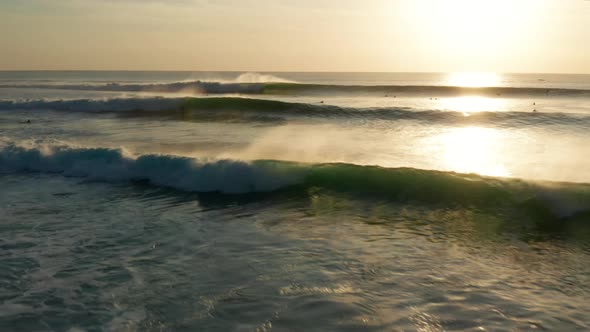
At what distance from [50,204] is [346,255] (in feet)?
17.0

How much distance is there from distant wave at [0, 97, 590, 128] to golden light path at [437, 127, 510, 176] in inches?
112

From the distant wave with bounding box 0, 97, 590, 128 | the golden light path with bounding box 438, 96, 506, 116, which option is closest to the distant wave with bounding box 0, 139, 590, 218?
the distant wave with bounding box 0, 97, 590, 128

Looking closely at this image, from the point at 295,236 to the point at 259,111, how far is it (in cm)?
1735

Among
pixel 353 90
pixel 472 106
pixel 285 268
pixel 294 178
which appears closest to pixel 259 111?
pixel 472 106

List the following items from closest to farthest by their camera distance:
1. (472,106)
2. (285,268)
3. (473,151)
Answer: (285,268) < (473,151) < (472,106)

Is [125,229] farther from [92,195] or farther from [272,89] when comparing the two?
[272,89]

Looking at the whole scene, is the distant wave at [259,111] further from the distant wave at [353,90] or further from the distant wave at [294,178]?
the distant wave at [353,90]

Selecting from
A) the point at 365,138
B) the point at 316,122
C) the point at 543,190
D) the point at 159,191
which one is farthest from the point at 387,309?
the point at 316,122

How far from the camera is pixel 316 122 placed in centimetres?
1992

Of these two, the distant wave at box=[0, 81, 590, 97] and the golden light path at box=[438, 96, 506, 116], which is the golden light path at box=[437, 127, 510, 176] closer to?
the golden light path at box=[438, 96, 506, 116]

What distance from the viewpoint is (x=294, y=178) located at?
9.33 metres

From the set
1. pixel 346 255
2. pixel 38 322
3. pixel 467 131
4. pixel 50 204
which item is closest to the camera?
pixel 38 322

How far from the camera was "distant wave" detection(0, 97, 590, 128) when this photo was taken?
1983 cm

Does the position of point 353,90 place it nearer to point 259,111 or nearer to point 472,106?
point 472,106
